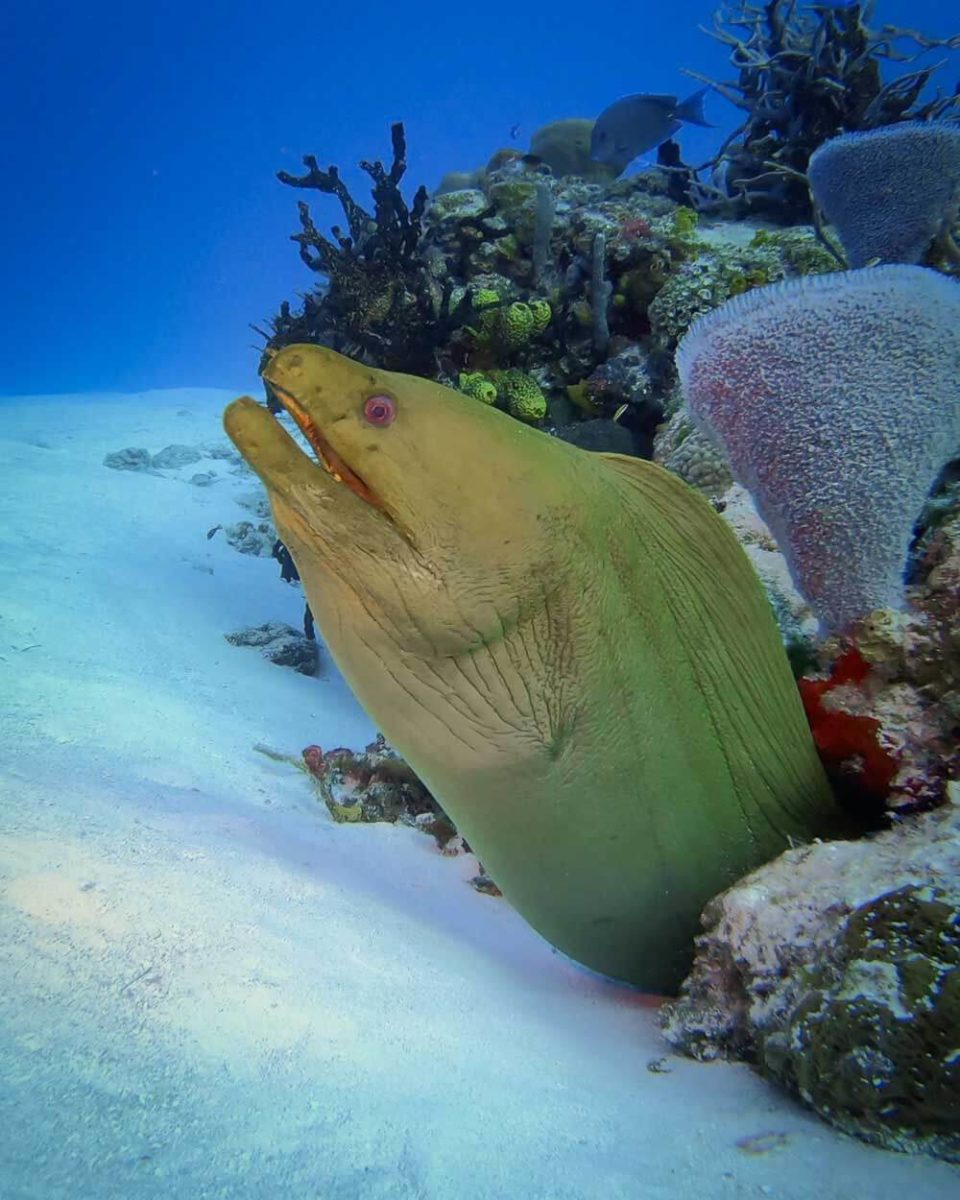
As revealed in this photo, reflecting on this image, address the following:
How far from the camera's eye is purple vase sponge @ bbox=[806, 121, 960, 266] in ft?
11.6

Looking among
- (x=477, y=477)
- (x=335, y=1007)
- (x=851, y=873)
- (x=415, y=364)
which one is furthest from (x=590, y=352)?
(x=335, y=1007)

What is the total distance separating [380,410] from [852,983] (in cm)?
172

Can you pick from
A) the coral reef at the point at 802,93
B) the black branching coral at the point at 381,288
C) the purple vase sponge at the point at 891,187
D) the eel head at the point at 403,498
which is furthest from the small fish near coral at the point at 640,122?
the eel head at the point at 403,498

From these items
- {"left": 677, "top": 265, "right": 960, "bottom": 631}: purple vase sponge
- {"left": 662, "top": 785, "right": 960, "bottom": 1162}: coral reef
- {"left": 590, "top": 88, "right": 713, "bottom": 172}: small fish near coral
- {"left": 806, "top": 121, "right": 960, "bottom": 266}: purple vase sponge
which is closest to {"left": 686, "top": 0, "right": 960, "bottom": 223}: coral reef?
{"left": 590, "top": 88, "right": 713, "bottom": 172}: small fish near coral

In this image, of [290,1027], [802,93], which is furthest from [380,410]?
[802,93]

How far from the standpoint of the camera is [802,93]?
24.3 feet

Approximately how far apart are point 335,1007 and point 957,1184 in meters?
1.27

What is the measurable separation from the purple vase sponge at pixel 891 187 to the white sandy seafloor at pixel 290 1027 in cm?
397

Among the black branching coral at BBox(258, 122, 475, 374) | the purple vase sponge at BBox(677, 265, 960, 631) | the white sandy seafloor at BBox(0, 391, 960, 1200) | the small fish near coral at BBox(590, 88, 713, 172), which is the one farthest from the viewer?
the small fish near coral at BBox(590, 88, 713, 172)

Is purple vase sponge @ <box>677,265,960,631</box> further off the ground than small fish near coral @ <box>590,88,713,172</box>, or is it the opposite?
small fish near coral @ <box>590,88,713,172</box>

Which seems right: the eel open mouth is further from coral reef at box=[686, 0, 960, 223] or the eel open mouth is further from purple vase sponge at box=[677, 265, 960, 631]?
coral reef at box=[686, 0, 960, 223]

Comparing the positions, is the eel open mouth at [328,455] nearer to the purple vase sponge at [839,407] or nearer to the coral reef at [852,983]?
the purple vase sponge at [839,407]

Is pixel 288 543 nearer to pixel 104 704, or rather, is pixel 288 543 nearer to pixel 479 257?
pixel 104 704

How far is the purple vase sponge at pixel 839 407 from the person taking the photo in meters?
2.22
